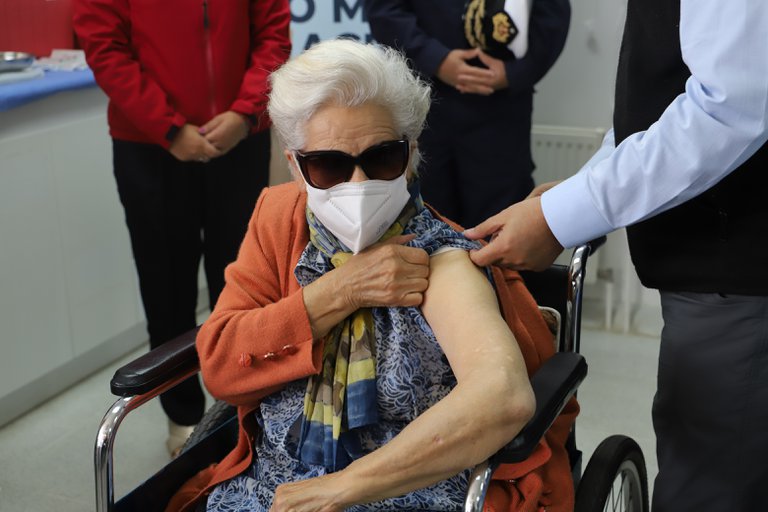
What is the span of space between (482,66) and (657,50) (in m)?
1.61

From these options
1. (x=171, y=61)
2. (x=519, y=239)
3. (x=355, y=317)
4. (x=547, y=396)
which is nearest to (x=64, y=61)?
(x=171, y=61)

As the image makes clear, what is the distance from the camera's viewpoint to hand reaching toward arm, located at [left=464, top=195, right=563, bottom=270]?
1635 mm

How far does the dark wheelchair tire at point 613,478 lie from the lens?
166 cm

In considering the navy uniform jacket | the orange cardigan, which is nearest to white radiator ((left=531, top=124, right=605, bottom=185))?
the navy uniform jacket

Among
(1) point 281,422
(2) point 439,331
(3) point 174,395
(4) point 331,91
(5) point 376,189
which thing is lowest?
(3) point 174,395

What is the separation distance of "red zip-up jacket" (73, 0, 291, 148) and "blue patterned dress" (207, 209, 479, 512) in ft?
3.24

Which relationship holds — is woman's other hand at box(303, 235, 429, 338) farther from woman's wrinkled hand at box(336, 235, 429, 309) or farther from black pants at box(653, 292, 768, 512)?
black pants at box(653, 292, 768, 512)

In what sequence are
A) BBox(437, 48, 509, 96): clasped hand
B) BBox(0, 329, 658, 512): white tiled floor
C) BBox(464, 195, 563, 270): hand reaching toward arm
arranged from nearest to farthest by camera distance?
BBox(464, 195, 563, 270): hand reaching toward arm, BBox(0, 329, 658, 512): white tiled floor, BBox(437, 48, 509, 96): clasped hand

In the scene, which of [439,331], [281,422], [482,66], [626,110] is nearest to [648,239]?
Result: [626,110]

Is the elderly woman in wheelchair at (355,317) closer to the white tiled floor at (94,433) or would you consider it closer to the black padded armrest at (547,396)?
the black padded armrest at (547,396)

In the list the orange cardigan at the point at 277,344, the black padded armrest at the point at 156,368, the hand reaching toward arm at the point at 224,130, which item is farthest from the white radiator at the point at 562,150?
the black padded armrest at the point at 156,368

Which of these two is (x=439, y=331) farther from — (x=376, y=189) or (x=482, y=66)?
(x=482, y=66)

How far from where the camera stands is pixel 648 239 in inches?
65.6

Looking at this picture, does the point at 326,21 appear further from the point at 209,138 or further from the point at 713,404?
the point at 713,404
